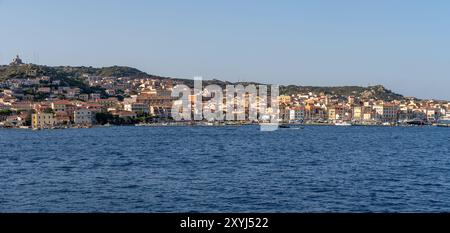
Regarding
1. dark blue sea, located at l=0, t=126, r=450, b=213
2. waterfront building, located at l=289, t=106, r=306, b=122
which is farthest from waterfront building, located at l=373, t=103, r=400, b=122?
dark blue sea, located at l=0, t=126, r=450, b=213

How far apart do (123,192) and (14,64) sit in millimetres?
69548

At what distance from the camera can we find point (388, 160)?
17125 millimetres

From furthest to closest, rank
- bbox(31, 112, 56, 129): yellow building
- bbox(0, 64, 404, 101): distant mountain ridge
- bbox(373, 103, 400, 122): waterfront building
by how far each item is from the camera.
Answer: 1. bbox(0, 64, 404, 101): distant mountain ridge
2. bbox(373, 103, 400, 122): waterfront building
3. bbox(31, 112, 56, 129): yellow building

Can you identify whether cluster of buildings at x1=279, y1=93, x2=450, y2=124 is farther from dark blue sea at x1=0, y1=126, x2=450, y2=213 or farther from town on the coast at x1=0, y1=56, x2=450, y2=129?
dark blue sea at x1=0, y1=126, x2=450, y2=213

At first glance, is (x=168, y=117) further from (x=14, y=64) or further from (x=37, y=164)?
(x=37, y=164)

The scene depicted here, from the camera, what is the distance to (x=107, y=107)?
181ft

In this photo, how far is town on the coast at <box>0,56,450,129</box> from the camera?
47.9 m

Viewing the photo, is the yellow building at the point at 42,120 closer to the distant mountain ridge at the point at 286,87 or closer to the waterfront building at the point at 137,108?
the waterfront building at the point at 137,108

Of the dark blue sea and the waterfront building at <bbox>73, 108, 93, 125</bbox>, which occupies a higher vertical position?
the waterfront building at <bbox>73, 108, 93, 125</bbox>

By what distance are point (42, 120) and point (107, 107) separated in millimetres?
10286

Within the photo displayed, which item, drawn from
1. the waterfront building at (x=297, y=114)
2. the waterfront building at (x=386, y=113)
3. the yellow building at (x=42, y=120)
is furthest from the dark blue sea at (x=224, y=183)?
the waterfront building at (x=386, y=113)

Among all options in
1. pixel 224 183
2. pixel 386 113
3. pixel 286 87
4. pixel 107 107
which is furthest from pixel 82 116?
pixel 286 87

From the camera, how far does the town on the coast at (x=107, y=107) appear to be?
4788 centimetres

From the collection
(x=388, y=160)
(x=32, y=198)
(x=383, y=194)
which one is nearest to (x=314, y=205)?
(x=383, y=194)
